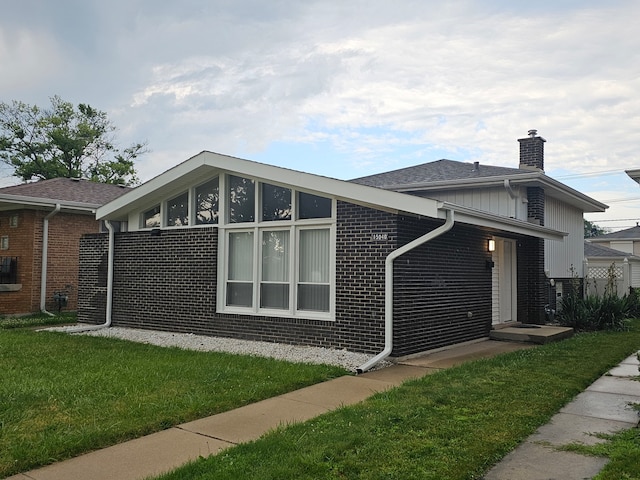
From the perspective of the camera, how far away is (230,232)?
10.3 metres

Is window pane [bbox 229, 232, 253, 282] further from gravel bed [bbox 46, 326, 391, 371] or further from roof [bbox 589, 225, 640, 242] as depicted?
roof [bbox 589, 225, 640, 242]

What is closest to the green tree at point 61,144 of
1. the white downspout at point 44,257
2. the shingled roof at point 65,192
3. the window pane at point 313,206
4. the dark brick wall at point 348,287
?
the shingled roof at point 65,192

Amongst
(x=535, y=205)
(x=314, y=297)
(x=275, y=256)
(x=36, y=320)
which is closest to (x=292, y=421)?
(x=314, y=297)

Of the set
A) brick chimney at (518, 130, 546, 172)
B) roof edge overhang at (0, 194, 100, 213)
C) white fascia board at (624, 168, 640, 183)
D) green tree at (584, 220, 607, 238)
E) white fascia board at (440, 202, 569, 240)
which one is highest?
green tree at (584, 220, 607, 238)

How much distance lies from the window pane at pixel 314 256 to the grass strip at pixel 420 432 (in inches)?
114

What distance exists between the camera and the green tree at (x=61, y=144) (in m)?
31.0

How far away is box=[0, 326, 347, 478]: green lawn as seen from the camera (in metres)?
4.41

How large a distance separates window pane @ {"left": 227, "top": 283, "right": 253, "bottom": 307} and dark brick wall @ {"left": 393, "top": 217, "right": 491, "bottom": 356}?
308 centimetres

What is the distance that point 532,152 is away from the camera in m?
14.2

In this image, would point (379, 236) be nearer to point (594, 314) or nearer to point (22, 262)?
point (594, 314)

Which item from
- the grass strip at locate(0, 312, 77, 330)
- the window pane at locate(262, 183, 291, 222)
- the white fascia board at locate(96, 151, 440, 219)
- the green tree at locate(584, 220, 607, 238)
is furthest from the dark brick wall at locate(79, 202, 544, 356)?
the green tree at locate(584, 220, 607, 238)

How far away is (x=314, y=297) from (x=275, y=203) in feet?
6.27

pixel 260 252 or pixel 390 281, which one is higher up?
pixel 260 252

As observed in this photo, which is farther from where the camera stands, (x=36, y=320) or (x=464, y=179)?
(x=36, y=320)
